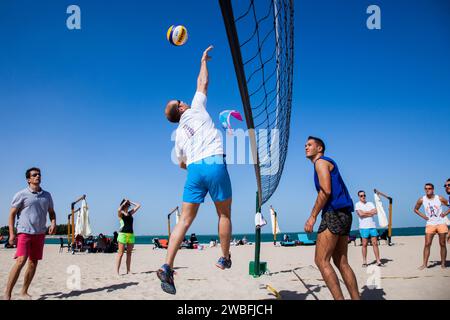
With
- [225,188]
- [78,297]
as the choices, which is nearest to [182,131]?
[225,188]

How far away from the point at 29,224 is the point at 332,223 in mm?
3681

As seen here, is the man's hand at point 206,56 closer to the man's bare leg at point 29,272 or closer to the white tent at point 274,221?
the man's bare leg at point 29,272

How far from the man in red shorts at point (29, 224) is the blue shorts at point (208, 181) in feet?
8.77

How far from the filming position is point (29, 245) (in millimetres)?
4234

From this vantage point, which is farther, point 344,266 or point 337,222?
point 344,266

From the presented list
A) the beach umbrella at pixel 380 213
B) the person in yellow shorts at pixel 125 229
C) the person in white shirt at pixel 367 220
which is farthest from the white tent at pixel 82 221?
the beach umbrella at pixel 380 213

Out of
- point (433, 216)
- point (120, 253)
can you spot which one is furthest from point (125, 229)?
point (433, 216)

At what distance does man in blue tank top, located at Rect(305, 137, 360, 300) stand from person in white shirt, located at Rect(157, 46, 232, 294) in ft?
2.91

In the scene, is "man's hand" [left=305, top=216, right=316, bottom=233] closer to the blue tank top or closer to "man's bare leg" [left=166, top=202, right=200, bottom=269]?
the blue tank top

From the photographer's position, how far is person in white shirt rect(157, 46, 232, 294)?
2631 mm

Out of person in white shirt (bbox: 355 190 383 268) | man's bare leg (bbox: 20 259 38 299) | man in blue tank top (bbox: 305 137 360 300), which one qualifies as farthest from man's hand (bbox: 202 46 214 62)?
person in white shirt (bbox: 355 190 383 268)

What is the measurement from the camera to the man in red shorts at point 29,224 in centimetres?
415

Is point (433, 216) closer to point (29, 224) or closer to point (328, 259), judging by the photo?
point (328, 259)
